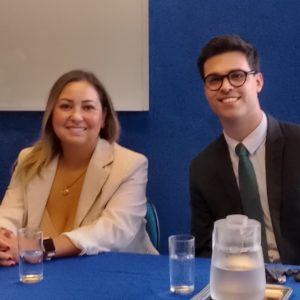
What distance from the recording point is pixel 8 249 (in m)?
1.68

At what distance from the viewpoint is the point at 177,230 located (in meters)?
2.82

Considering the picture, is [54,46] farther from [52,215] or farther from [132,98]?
[52,215]

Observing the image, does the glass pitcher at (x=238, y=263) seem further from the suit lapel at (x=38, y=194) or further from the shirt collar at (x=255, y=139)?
the suit lapel at (x=38, y=194)

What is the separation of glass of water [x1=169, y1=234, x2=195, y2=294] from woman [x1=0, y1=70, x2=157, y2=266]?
0.55 m

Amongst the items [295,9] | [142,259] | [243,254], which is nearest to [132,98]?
[295,9]

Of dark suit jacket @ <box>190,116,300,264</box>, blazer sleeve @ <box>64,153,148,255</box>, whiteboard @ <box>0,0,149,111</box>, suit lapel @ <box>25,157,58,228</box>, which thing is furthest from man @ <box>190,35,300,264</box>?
whiteboard @ <box>0,0,149,111</box>

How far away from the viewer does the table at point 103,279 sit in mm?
1341

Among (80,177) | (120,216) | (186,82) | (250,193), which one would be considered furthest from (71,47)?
(250,193)

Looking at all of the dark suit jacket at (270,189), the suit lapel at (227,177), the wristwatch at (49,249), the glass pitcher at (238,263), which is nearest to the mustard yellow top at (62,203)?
the wristwatch at (49,249)

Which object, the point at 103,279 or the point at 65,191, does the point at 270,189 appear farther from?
the point at 65,191

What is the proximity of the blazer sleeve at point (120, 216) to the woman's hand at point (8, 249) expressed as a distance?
186 mm

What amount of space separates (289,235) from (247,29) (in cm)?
118

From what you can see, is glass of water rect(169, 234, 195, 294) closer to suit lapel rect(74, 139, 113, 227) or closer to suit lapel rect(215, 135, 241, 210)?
suit lapel rect(215, 135, 241, 210)

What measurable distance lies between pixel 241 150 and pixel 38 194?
33.3 inches
